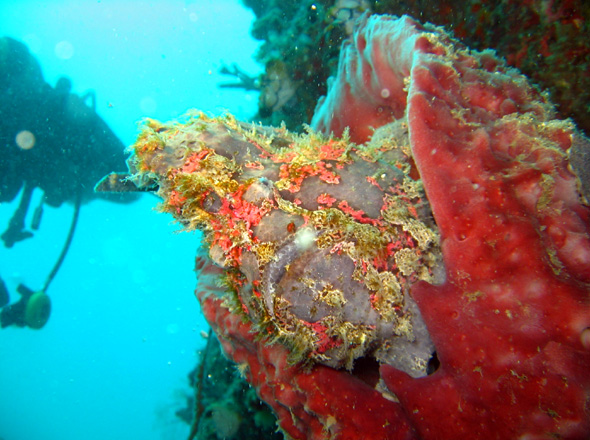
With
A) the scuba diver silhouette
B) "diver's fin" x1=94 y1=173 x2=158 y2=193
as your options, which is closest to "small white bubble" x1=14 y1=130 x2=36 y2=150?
the scuba diver silhouette

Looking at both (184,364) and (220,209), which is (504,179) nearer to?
(220,209)

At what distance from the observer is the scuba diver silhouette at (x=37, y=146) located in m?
10.9

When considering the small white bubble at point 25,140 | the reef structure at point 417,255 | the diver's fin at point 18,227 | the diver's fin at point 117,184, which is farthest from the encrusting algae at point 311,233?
the diver's fin at point 18,227

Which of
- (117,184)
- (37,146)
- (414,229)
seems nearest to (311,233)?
(414,229)

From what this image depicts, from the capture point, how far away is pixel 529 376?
5.38ft

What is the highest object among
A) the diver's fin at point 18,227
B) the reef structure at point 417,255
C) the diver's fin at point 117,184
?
the diver's fin at point 18,227

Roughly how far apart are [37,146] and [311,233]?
1440 cm

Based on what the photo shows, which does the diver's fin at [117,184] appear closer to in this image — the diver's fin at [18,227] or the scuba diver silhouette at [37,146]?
the scuba diver silhouette at [37,146]

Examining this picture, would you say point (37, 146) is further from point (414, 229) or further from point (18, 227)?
point (414, 229)

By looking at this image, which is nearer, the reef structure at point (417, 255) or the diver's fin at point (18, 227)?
the reef structure at point (417, 255)

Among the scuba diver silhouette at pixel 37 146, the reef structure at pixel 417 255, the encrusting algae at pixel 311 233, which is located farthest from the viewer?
Result: the scuba diver silhouette at pixel 37 146

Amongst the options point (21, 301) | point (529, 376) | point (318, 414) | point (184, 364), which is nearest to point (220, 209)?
point (318, 414)

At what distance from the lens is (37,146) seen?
11828 millimetres

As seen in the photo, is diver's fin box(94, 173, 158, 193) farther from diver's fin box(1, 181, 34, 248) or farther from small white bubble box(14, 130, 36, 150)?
small white bubble box(14, 130, 36, 150)
